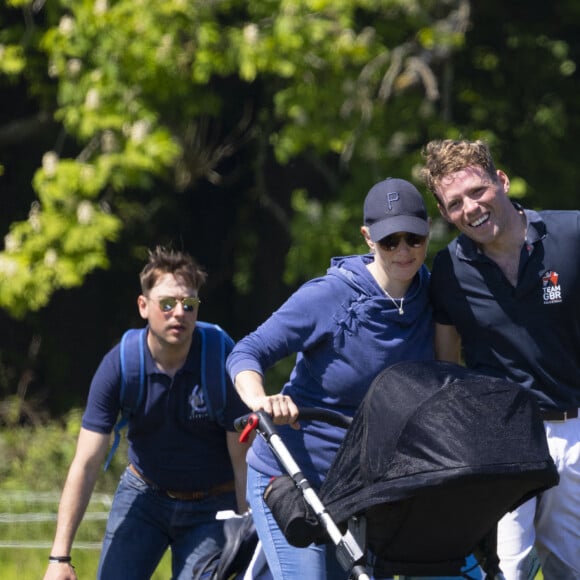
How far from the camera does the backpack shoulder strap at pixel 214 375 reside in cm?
465

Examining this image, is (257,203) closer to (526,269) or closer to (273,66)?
(273,66)

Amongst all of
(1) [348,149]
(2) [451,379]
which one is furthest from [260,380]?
(1) [348,149]

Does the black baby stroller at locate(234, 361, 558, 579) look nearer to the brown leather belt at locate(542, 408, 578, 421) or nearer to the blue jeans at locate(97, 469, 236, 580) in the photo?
the brown leather belt at locate(542, 408, 578, 421)

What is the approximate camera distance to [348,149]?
996cm

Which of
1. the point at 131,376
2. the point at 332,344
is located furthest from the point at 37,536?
the point at 332,344

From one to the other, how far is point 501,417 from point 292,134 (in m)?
6.65

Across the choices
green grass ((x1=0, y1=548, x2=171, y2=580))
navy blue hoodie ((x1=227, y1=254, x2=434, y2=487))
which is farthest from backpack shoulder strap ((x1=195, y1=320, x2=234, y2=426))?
green grass ((x1=0, y1=548, x2=171, y2=580))

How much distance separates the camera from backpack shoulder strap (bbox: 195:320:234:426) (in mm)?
4648

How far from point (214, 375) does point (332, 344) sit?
35.4 inches

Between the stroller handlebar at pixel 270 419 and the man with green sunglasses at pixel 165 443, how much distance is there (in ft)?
2.94

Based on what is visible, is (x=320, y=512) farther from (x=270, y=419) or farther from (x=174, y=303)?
(x=174, y=303)

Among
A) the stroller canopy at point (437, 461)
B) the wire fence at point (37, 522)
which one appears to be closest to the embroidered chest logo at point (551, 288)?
the stroller canopy at point (437, 461)

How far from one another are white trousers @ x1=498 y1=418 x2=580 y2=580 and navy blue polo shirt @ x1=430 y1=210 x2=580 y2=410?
4.6 inches

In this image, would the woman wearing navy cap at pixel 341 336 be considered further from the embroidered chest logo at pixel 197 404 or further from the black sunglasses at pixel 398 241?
the embroidered chest logo at pixel 197 404
